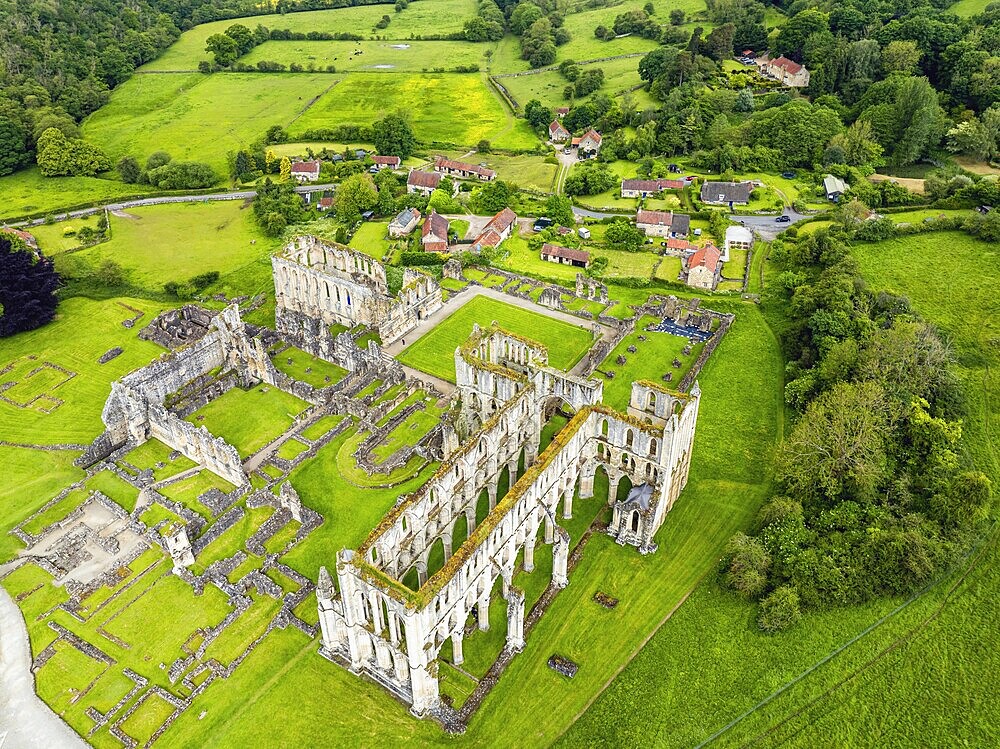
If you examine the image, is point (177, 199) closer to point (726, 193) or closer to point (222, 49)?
point (222, 49)

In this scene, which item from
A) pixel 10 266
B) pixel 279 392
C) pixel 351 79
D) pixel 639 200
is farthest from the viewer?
pixel 351 79

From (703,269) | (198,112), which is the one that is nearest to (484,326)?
(703,269)

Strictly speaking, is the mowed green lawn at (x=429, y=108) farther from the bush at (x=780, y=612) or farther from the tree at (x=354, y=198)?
the bush at (x=780, y=612)

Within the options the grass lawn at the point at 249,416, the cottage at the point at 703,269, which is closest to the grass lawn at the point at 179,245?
the grass lawn at the point at 249,416

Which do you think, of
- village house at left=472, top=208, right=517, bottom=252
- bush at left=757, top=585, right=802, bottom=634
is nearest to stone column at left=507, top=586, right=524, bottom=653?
bush at left=757, top=585, right=802, bottom=634

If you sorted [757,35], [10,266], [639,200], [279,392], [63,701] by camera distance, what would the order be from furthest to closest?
[757,35]
[639,200]
[10,266]
[279,392]
[63,701]

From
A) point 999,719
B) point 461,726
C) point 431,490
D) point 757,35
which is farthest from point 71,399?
point 757,35

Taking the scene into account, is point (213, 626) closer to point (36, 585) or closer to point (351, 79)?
point (36, 585)
